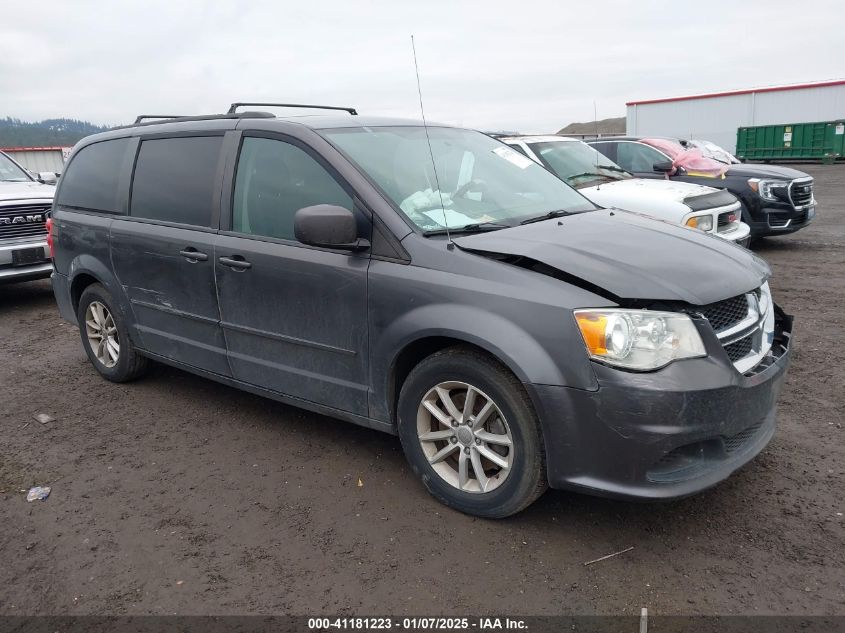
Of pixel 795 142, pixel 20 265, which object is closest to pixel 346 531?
pixel 20 265

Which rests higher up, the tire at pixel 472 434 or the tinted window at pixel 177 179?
the tinted window at pixel 177 179

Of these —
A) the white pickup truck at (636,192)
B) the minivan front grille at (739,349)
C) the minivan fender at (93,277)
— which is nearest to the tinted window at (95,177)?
the minivan fender at (93,277)

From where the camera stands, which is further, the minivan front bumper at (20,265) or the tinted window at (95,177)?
the minivan front bumper at (20,265)

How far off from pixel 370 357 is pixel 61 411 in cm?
265

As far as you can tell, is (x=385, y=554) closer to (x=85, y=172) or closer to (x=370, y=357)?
(x=370, y=357)

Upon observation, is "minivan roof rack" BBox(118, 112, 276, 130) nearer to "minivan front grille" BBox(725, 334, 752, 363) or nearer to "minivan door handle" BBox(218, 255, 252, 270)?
"minivan door handle" BBox(218, 255, 252, 270)

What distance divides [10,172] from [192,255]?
273 inches

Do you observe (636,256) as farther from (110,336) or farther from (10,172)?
(10,172)

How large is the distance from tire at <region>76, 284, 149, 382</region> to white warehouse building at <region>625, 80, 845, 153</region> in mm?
40062

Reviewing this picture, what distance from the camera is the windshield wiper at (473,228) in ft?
10.9

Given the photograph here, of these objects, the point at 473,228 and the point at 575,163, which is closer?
the point at 473,228

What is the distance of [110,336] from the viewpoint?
5141 millimetres

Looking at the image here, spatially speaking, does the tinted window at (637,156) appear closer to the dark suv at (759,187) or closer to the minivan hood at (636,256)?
the dark suv at (759,187)

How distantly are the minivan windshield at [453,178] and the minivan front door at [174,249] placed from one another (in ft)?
3.29
